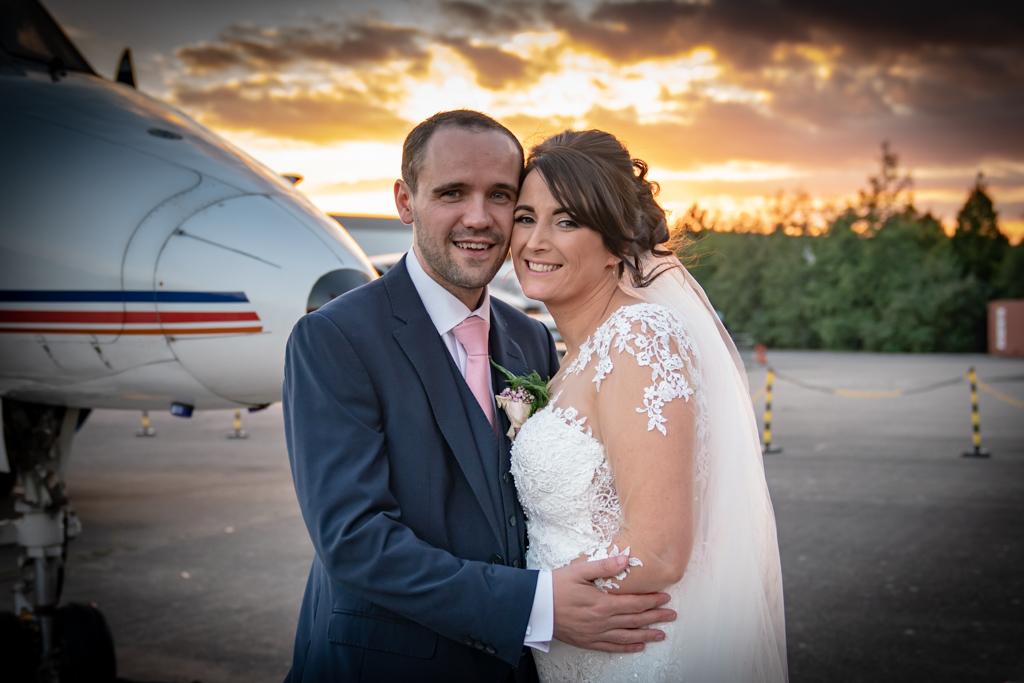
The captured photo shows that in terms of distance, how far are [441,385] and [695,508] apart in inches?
32.7

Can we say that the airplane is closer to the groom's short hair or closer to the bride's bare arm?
the groom's short hair

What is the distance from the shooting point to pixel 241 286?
11.8 ft

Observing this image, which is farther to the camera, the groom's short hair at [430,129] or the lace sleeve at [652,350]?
the groom's short hair at [430,129]

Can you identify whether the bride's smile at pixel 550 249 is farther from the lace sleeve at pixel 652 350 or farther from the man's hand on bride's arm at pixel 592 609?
the man's hand on bride's arm at pixel 592 609

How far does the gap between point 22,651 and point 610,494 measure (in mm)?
3372

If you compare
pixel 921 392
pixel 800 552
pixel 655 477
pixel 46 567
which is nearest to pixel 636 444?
pixel 655 477

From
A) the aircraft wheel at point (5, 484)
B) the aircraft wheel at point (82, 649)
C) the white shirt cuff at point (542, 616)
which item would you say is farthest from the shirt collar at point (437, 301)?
the aircraft wheel at point (5, 484)

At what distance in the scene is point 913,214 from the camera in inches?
1660

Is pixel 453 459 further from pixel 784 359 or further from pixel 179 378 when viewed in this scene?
pixel 784 359

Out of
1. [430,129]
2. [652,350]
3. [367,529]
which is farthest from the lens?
[430,129]

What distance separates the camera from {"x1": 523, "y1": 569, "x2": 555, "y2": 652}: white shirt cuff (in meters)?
1.92

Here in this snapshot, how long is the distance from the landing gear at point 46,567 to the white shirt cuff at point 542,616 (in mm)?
3109

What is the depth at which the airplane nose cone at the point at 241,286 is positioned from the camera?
11.8 feet

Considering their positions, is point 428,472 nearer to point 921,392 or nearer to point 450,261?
point 450,261
